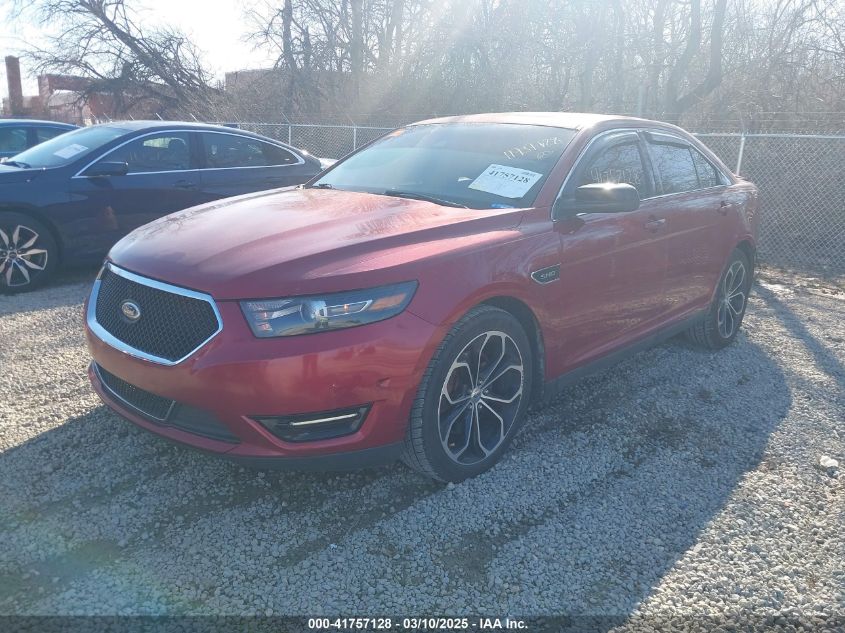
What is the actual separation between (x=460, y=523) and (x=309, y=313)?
1134mm

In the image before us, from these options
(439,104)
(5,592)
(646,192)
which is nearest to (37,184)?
(5,592)

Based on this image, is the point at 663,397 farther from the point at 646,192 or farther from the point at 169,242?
the point at 169,242

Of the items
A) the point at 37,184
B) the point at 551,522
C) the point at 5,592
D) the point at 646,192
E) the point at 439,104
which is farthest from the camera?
the point at 439,104

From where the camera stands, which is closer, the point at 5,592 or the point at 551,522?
the point at 5,592

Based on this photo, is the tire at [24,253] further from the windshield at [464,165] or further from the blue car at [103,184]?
the windshield at [464,165]

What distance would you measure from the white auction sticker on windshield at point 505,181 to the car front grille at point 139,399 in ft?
6.43

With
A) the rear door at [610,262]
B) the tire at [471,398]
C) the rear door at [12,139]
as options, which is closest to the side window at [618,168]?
the rear door at [610,262]

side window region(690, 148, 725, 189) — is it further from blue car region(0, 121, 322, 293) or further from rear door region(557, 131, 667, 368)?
blue car region(0, 121, 322, 293)

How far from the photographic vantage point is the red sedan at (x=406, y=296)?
270 cm

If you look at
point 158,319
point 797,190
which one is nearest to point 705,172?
point 158,319

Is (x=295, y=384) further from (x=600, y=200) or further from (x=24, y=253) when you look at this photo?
(x=24, y=253)

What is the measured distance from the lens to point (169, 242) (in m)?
3.19

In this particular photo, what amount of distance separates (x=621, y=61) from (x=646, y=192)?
1284 cm

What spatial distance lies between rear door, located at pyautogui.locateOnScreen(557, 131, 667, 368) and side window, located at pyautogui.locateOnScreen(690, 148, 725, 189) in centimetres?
84
